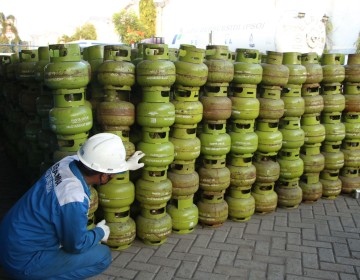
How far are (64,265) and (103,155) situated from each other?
0.94m

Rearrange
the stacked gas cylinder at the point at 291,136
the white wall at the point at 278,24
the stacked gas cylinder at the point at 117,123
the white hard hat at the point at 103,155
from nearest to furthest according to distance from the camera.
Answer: the white hard hat at the point at 103,155 → the stacked gas cylinder at the point at 117,123 → the stacked gas cylinder at the point at 291,136 → the white wall at the point at 278,24

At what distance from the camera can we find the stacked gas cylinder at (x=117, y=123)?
375cm

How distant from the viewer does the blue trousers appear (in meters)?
2.90

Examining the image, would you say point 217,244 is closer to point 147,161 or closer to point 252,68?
point 147,161

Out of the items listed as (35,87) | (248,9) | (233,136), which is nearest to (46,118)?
(35,87)

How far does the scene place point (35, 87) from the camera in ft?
15.7

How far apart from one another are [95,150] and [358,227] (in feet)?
10.8

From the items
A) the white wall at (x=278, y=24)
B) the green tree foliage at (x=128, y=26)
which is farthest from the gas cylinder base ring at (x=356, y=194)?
the green tree foliage at (x=128, y=26)

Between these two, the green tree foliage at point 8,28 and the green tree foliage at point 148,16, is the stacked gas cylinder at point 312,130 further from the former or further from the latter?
the green tree foliage at point 8,28

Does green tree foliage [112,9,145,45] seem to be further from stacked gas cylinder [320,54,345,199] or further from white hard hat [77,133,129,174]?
white hard hat [77,133,129,174]

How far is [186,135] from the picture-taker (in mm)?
4117

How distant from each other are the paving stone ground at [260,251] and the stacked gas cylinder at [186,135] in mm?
235

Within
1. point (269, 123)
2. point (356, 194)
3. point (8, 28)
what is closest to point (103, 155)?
point (269, 123)

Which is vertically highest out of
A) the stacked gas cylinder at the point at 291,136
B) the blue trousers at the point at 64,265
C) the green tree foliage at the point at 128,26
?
the green tree foliage at the point at 128,26
